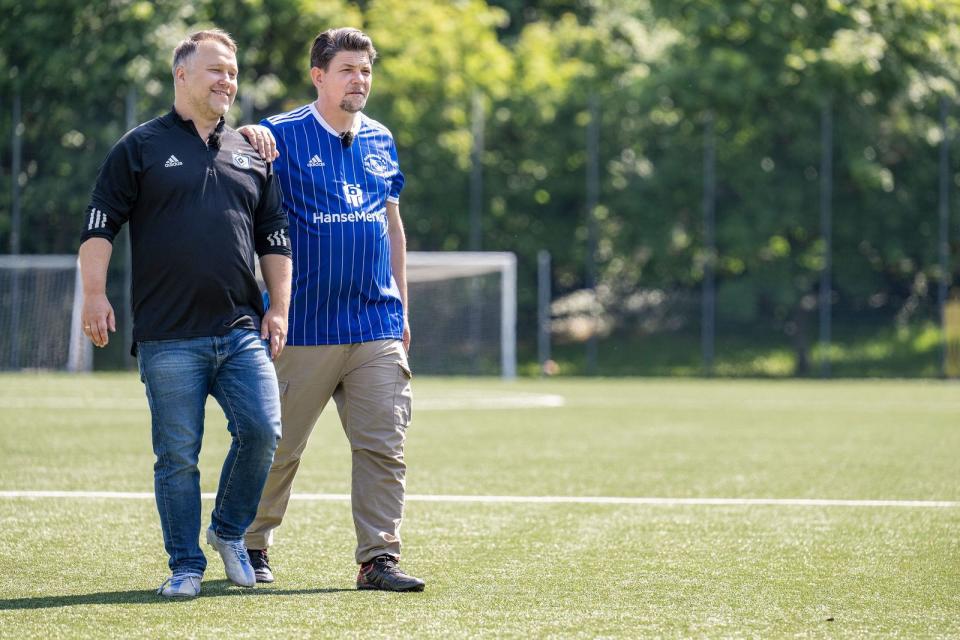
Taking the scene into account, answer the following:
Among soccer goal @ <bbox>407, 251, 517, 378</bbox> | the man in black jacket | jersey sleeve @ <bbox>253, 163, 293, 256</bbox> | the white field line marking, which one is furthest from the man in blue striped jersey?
soccer goal @ <bbox>407, 251, 517, 378</bbox>

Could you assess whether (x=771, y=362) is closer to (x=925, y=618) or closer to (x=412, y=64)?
(x=412, y=64)

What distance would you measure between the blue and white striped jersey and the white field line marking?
2.50 metres

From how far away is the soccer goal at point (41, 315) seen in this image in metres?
23.5

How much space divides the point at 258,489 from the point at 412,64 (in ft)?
78.8

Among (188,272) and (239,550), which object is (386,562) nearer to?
(239,550)

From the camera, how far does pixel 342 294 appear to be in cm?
569

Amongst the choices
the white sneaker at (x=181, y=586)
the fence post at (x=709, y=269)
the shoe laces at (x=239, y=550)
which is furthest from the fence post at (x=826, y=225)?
the white sneaker at (x=181, y=586)

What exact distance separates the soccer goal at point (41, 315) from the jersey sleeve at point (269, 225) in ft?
61.2

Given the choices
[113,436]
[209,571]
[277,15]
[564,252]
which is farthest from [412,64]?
[209,571]

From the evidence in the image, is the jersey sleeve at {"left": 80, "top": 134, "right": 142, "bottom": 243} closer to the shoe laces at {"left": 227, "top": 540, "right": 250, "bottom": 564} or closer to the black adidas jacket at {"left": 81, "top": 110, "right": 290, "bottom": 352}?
the black adidas jacket at {"left": 81, "top": 110, "right": 290, "bottom": 352}

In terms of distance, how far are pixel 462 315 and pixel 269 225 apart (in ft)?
61.9

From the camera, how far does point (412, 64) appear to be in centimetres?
2883

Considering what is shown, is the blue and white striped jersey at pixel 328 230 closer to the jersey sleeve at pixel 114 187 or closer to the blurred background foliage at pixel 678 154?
the jersey sleeve at pixel 114 187

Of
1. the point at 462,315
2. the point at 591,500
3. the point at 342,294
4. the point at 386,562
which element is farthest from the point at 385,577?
the point at 462,315
